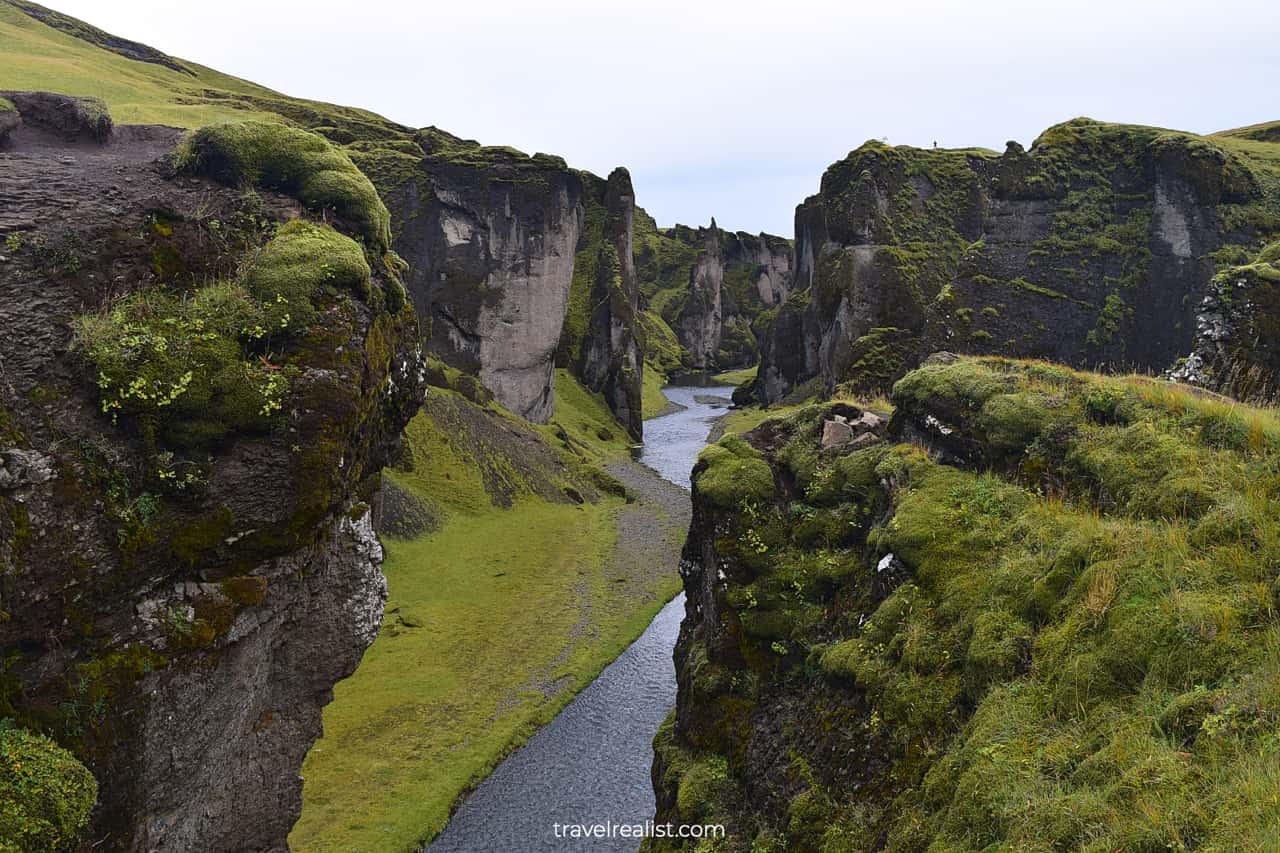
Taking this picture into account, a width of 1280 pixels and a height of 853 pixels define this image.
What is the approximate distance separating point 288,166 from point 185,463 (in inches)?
362

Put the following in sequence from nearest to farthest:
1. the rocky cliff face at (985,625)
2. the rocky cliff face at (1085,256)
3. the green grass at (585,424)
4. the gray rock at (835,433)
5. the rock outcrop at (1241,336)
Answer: the rocky cliff face at (985,625) → the gray rock at (835,433) → the rock outcrop at (1241,336) → the rocky cliff face at (1085,256) → the green grass at (585,424)

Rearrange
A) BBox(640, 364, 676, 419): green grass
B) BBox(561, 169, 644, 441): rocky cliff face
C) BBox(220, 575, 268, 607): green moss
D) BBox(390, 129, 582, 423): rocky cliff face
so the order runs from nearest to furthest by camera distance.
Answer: BBox(220, 575, 268, 607): green moss, BBox(390, 129, 582, 423): rocky cliff face, BBox(561, 169, 644, 441): rocky cliff face, BBox(640, 364, 676, 419): green grass

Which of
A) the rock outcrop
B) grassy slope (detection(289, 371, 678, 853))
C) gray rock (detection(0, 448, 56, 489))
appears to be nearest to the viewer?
gray rock (detection(0, 448, 56, 489))

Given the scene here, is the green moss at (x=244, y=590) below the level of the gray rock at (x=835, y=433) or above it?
below

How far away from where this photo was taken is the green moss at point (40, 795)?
1052 centimetres

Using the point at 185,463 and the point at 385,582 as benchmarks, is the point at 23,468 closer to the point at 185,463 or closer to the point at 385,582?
the point at 185,463

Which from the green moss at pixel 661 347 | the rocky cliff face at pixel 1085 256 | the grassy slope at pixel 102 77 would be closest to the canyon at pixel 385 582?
the rocky cliff face at pixel 1085 256

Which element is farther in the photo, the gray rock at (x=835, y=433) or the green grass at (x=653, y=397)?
the green grass at (x=653, y=397)

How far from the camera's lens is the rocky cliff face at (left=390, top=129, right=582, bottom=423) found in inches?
3263

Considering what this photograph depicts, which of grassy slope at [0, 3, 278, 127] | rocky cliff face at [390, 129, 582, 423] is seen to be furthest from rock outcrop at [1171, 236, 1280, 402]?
rocky cliff face at [390, 129, 582, 423]

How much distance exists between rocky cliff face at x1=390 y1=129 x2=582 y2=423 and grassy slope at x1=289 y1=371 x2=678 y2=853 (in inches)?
805

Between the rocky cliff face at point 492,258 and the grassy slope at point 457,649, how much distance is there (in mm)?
20438

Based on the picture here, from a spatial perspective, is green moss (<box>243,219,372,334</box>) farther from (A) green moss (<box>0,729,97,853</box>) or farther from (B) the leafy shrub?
(A) green moss (<box>0,729,97,853</box>)

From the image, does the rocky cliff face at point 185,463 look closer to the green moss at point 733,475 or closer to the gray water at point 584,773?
the green moss at point 733,475
